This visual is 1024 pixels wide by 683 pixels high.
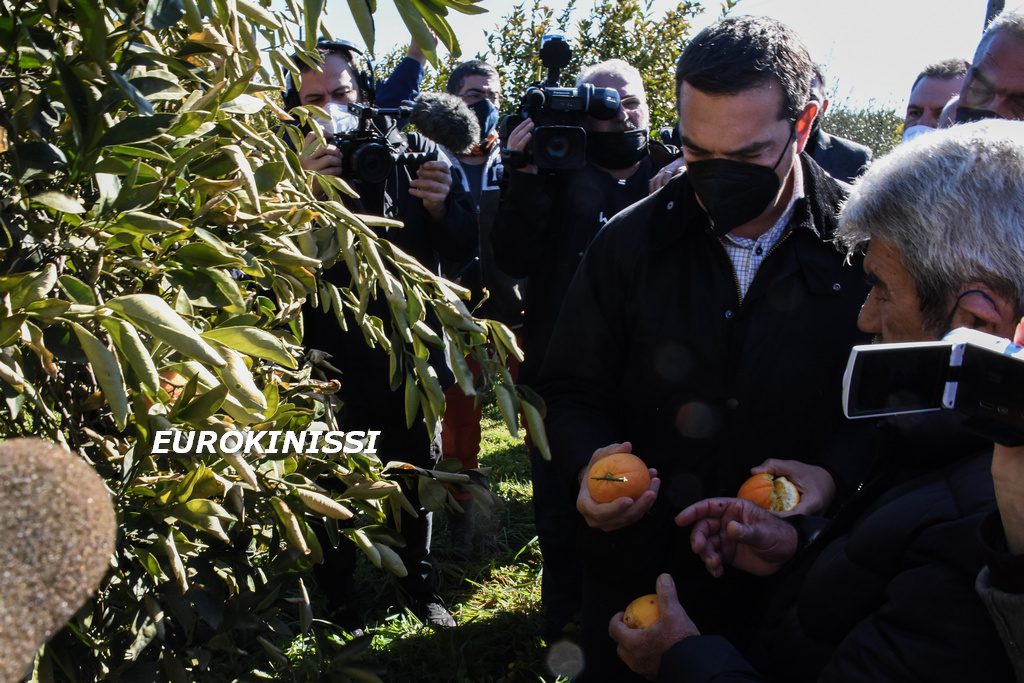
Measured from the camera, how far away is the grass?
11.6 ft

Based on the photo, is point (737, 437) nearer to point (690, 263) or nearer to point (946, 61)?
point (690, 263)

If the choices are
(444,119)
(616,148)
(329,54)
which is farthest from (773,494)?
(444,119)

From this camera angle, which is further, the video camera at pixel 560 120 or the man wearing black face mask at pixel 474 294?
the man wearing black face mask at pixel 474 294

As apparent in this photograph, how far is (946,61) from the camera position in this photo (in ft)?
15.0

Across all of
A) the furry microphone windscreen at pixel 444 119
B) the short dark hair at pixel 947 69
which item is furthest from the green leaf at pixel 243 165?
the short dark hair at pixel 947 69

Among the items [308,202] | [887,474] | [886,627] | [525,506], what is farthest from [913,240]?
[525,506]

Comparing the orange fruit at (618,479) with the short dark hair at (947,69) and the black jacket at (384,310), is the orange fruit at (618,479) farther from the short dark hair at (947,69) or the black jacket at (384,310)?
the short dark hair at (947,69)

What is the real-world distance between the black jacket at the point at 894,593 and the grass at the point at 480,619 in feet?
3.95

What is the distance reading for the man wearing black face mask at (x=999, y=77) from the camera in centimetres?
295

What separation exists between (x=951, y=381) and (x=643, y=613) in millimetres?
1129

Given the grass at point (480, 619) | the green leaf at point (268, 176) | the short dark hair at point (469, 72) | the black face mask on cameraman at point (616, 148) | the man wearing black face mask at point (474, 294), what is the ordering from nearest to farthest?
the green leaf at point (268, 176) → the grass at point (480, 619) → the black face mask on cameraman at point (616, 148) → the man wearing black face mask at point (474, 294) → the short dark hair at point (469, 72)

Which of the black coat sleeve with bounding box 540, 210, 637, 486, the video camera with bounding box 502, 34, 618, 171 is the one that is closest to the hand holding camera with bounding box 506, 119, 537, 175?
the video camera with bounding box 502, 34, 618, 171

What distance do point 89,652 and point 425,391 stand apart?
2.13 feet

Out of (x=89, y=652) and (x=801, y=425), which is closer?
(x=89, y=652)
